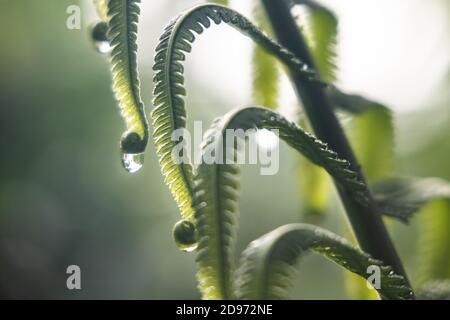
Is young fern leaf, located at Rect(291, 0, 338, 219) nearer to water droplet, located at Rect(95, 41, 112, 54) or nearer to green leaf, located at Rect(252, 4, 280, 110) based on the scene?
green leaf, located at Rect(252, 4, 280, 110)

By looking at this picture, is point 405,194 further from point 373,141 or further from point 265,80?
point 265,80

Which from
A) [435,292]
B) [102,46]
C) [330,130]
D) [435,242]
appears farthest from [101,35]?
[435,242]

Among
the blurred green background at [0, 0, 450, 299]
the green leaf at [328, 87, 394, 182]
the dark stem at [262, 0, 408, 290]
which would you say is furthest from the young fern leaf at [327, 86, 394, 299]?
the blurred green background at [0, 0, 450, 299]

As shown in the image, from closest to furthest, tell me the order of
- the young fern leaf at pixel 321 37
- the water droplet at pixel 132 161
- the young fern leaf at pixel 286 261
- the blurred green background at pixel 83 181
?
the young fern leaf at pixel 286 261 < the water droplet at pixel 132 161 < the young fern leaf at pixel 321 37 < the blurred green background at pixel 83 181

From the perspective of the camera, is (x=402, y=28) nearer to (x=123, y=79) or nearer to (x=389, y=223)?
(x=389, y=223)

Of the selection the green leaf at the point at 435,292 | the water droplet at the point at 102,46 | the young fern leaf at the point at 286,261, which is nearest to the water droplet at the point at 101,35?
the water droplet at the point at 102,46

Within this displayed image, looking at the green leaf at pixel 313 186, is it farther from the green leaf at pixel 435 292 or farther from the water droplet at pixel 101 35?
the water droplet at pixel 101 35
